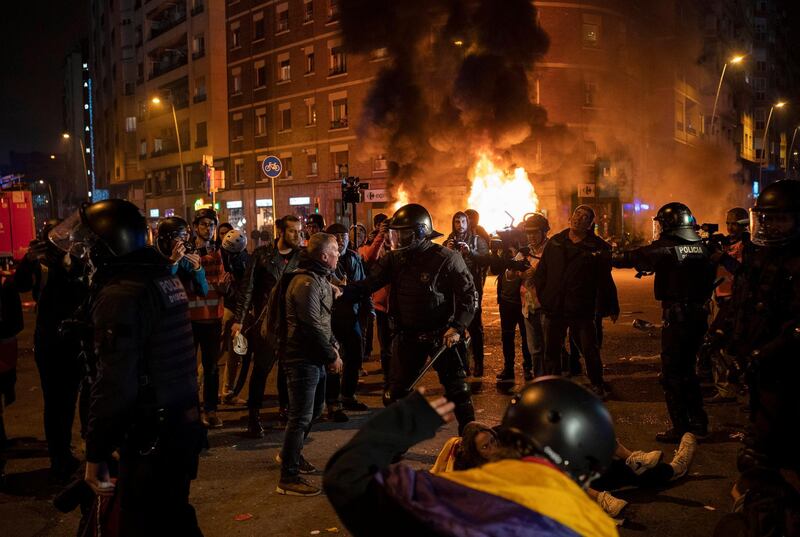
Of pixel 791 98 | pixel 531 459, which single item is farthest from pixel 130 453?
pixel 791 98

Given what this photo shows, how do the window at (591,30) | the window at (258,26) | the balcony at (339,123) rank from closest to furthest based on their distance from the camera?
1. the window at (591,30)
2. the balcony at (339,123)
3. the window at (258,26)

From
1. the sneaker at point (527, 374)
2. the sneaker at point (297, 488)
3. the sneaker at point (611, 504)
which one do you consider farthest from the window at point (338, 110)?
the sneaker at point (611, 504)

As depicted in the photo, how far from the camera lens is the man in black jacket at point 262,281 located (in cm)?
630

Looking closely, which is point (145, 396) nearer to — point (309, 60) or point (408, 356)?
point (408, 356)

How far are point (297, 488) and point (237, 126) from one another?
40544 millimetres

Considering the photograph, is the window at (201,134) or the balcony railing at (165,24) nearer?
the window at (201,134)

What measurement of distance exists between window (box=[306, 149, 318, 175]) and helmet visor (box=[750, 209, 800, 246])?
35626mm

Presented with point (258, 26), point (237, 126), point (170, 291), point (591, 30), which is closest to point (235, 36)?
point (258, 26)

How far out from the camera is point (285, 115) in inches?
1585

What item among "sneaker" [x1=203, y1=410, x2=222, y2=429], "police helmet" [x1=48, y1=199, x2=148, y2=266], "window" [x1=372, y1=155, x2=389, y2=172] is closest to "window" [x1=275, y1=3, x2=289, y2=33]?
"window" [x1=372, y1=155, x2=389, y2=172]

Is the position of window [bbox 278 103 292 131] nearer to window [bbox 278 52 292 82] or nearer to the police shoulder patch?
window [bbox 278 52 292 82]

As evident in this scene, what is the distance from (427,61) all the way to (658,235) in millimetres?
25592

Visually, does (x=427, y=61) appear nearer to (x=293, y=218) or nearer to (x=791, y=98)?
(x=293, y=218)

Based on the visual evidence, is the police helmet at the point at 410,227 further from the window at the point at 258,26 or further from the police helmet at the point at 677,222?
the window at the point at 258,26
